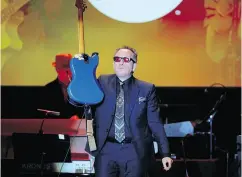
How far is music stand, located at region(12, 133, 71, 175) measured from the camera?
4496mm

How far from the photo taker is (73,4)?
5.51 m

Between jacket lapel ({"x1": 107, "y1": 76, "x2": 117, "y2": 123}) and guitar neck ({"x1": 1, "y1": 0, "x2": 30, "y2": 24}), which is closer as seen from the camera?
jacket lapel ({"x1": 107, "y1": 76, "x2": 117, "y2": 123})

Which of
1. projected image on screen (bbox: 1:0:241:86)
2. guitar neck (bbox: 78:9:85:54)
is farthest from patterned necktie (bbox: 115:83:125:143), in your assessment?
projected image on screen (bbox: 1:0:241:86)

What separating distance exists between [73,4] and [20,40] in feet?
2.82

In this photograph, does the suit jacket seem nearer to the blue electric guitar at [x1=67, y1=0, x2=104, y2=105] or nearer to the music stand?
the blue electric guitar at [x1=67, y1=0, x2=104, y2=105]

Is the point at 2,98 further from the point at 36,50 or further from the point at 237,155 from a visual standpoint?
the point at 237,155

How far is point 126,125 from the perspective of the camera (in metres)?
3.25

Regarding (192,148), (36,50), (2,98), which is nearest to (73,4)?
(36,50)

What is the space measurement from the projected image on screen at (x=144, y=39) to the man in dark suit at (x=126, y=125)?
7.30 feet

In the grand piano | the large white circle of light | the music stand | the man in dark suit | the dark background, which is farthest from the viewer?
the dark background

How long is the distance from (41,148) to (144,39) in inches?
79.9

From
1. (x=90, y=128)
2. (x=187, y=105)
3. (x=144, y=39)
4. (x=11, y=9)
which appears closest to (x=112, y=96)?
(x=90, y=128)

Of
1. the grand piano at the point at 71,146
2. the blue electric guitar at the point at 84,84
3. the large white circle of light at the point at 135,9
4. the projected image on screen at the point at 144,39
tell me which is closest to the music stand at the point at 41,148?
the grand piano at the point at 71,146

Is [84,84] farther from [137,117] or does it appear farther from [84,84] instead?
[137,117]
